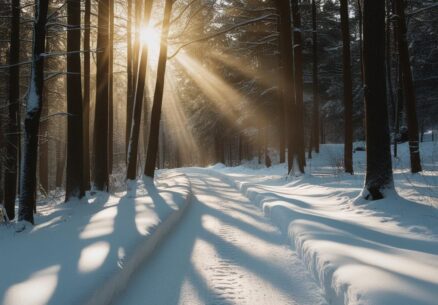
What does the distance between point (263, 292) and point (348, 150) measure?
12.6 m

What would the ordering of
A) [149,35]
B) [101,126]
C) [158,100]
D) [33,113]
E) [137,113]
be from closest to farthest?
[33,113], [101,126], [137,113], [158,100], [149,35]

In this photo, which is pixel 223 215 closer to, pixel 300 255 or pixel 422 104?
pixel 300 255

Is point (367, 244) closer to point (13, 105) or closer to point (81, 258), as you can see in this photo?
point (81, 258)

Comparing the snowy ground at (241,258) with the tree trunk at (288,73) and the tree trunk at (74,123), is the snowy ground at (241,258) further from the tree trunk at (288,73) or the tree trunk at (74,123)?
the tree trunk at (288,73)

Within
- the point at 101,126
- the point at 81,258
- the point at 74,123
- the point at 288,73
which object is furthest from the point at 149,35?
the point at 81,258

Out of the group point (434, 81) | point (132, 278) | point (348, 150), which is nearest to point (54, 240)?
point (132, 278)

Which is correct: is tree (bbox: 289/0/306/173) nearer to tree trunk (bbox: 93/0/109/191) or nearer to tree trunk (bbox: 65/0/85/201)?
tree trunk (bbox: 93/0/109/191)

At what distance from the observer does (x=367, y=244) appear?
493 cm

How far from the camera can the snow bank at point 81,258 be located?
3.36 meters

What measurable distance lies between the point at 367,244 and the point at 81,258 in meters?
3.44

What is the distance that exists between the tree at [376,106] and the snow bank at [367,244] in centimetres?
42

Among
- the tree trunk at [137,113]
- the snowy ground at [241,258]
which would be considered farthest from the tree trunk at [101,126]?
the snowy ground at [241,258]

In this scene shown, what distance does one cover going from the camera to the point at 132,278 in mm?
4480

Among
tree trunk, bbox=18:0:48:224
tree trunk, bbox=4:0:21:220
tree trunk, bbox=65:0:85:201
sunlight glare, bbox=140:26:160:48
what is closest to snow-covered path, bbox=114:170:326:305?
tree trunk, bbox=18:0:48:224
